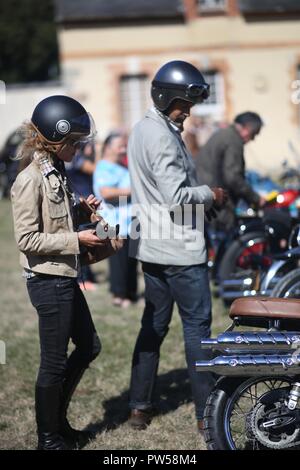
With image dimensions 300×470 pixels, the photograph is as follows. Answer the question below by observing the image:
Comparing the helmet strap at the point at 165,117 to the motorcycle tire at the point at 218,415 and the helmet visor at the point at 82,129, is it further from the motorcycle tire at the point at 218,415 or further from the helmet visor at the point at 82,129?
the motorcycle tire at the point at 218,415

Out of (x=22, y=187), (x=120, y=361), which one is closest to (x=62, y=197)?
(x=22, y=187)

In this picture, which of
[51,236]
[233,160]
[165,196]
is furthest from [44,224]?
[233,160]

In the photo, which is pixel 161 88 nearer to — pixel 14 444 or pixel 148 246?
pixel 148 246

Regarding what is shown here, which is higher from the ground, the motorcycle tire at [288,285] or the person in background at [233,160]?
the person in background at [233,160]

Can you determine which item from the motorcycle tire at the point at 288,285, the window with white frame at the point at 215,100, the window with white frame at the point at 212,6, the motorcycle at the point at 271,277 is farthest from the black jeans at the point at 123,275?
the window with white frame at the point at 212,6

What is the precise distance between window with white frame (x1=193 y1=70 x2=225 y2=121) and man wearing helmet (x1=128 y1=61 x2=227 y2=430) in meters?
20.9

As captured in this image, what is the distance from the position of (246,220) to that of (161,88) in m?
3.20

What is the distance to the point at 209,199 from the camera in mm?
4277

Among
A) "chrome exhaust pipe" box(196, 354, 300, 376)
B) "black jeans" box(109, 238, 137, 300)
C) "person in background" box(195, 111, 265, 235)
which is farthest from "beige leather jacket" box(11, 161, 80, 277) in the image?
"black jeans" box(109, 238, 137, 300)

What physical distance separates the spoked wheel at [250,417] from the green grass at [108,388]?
0.66 meters

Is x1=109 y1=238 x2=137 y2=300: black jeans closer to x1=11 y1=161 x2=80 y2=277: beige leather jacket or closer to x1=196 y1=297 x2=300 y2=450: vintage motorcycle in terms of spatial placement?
x1=11 y1=161 x2=80 y2=277: beige leather jacket

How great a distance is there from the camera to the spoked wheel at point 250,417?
3.63 metres

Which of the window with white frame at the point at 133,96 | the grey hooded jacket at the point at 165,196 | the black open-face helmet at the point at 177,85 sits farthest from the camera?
the window with white frame at the point at 133,96

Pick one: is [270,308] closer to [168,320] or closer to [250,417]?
[250,417]
